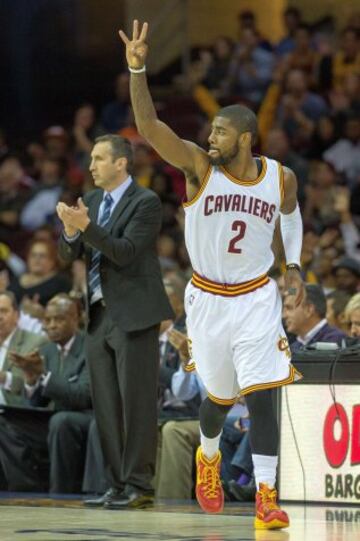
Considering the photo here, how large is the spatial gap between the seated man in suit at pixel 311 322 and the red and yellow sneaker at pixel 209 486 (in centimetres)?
217

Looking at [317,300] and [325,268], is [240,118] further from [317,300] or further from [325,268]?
[325,268]

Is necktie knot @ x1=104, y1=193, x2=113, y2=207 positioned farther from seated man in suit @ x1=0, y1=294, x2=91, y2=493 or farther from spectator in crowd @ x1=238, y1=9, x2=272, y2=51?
spectator in crowd @ x1=238, y1=9, x2=272, y2=51

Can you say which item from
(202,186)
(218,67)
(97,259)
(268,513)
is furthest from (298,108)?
(268,513)

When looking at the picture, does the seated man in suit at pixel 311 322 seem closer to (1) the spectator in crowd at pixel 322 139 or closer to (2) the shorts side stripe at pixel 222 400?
(2) the shorts side stripe at pixel 222 400

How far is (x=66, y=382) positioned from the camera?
9867 mm

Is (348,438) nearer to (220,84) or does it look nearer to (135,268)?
(135,268)

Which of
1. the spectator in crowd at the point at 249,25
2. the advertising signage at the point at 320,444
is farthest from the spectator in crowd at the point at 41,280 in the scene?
the spectator in crowd at the point at 249,25

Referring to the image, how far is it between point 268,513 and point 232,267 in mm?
1224

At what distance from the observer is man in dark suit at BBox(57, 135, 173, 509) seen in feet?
27.1

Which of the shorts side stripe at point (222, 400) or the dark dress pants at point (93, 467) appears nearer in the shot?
the shorts side stripe at point (222, 400)

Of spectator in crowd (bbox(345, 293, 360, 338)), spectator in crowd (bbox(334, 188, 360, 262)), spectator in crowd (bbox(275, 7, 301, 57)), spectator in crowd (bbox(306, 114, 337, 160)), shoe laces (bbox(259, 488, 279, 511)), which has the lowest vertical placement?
shoe laces (bbox(259, 488, 279, 511))

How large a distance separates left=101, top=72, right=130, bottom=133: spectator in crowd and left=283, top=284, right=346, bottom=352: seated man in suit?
30.9 ft

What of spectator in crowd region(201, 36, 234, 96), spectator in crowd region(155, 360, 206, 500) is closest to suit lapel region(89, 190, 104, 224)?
spectator in crowd region(155, 360, 206, 500)

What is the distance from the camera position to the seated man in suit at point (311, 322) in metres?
9.37
